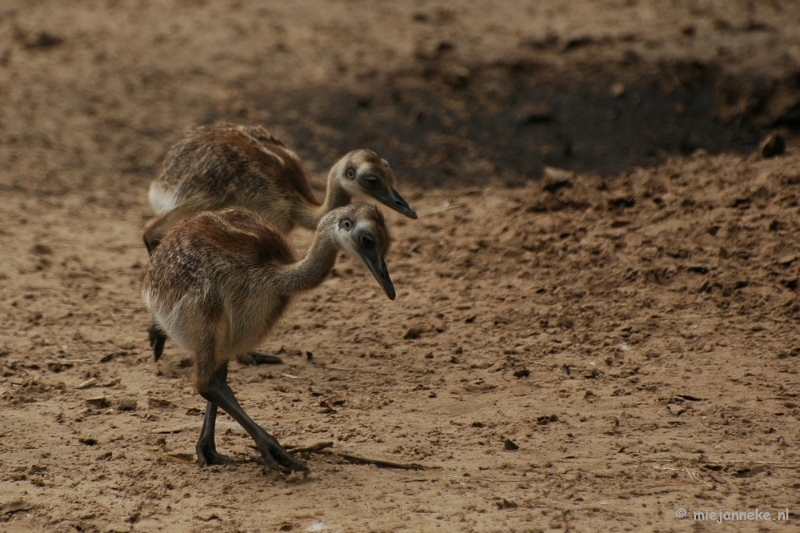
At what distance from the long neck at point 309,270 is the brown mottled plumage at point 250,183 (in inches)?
61.1

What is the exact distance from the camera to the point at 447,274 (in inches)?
314

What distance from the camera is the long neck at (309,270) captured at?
18.8 ft

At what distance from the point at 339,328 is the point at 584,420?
2213mm

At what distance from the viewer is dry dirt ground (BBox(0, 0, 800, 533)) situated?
523 centimetres

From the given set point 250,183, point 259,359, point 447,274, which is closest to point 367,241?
point 259,359

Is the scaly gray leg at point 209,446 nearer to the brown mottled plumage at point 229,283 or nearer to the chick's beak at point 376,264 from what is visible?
the brown mottled plumage at point 229,283

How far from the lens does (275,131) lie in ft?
35.7


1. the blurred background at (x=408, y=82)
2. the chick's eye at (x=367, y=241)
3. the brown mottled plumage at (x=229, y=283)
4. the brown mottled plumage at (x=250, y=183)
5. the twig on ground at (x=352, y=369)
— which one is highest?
the blurred background at (x=408, y=82)

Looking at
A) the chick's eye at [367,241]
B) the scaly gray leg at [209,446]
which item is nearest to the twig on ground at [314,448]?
the scaly gray leg at [209,446]

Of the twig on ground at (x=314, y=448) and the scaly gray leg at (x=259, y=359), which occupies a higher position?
the scaly gray leg at (x=259, y=359)

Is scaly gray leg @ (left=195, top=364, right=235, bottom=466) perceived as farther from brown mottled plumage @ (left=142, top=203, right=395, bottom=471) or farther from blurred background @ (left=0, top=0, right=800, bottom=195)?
blurred background @ (left=0, top=0, right=800, bottom=195)

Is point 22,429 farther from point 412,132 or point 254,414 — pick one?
point 412,132

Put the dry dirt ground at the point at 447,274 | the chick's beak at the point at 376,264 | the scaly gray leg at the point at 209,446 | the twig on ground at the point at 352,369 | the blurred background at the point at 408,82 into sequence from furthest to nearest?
the blurred background at the point at 408,82 → the twig on ground at the point at 352,369 → the chick's beak at the point at 376,264 → the scaly gray leg at the point at 209,446 → the dry dirt ground at the point at 447,274

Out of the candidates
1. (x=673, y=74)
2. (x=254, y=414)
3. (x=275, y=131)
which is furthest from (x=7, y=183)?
(x=673, y=74)
